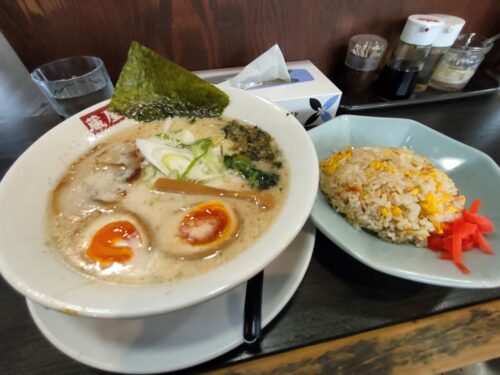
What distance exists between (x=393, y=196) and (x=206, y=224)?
724 mm

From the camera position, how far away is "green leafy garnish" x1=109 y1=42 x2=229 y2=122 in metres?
1.25

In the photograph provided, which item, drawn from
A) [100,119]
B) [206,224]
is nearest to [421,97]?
[206,224]

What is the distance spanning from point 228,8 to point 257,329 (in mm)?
1659

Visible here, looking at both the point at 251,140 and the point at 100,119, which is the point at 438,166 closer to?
the point at 251,140

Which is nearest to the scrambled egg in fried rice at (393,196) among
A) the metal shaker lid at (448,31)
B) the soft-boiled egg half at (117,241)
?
the soft-boiled egg half at (117,241)

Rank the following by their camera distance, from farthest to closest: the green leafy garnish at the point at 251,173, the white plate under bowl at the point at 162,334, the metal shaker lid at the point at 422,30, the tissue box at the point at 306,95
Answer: the metal shaker lid at the point at 422,30 < the tissue box at the point at 306,95 < the green leafy garnish at the point at 251,173 < the white plate under bowl at the point at 162,334

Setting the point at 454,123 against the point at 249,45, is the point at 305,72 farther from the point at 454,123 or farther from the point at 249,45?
the point at 454,123

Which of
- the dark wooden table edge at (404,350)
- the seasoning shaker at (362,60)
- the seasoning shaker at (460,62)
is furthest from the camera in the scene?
the seasoning shaker at (460,62)

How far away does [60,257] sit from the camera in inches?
30.5

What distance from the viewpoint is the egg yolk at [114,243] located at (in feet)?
2.59

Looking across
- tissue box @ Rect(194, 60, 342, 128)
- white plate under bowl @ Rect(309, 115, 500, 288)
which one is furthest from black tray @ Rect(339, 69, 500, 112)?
white plate under bowl @ Rect(309, 115, 500, 288)

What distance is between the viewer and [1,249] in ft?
2.19

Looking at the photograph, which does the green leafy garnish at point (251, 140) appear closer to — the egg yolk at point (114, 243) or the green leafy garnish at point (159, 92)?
the green leafy garnish at point (159, 92)

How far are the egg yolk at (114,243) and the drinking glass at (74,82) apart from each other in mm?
1063
